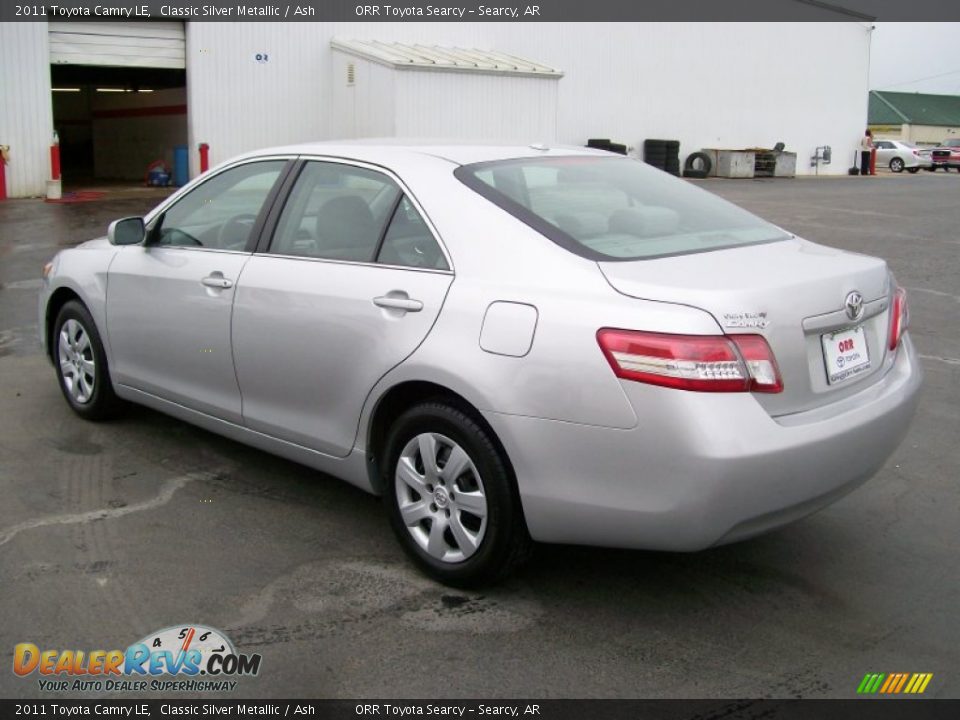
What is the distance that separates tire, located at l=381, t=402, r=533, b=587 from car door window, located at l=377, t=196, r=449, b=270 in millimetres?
578

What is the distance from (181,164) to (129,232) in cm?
1969

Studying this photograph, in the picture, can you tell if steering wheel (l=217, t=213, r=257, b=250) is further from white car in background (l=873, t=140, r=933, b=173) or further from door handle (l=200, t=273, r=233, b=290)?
white car in background (l=873, t=140, r=933, b=173)

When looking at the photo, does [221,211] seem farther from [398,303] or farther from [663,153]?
[663,153]

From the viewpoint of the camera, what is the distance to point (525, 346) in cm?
347

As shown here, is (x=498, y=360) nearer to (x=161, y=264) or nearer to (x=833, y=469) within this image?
(x=833, y=469)

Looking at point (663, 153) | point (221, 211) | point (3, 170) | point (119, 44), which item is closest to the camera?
point (221, 211)

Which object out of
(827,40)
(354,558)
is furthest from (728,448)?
(827,40)

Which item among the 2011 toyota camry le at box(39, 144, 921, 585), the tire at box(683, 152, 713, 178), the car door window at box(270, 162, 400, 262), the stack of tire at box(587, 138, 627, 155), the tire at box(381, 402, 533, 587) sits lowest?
the tire at box(381, 402, 533, 587)

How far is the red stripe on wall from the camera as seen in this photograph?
2626cm

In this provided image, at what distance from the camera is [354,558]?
4.14 m

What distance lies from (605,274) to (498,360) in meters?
0.47

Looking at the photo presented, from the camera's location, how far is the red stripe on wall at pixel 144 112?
86.1ft

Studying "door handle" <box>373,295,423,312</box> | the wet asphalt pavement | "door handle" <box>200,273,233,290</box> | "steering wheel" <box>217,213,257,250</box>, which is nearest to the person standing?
the wet asphalt pavement

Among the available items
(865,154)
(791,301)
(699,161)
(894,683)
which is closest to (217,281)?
(791,301)
